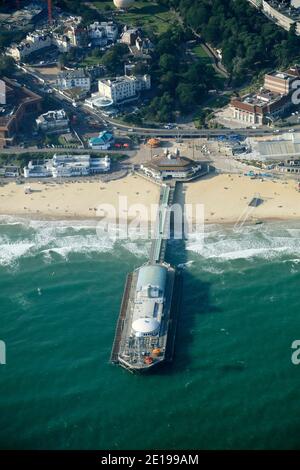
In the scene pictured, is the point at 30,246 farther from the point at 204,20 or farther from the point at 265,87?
the point at 204,20

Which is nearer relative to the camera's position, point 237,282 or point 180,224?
point 237,282

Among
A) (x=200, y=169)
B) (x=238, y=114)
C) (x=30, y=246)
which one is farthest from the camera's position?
(x=238, y=114)

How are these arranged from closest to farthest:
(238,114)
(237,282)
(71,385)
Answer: (71,385), (237,282), (238,114)

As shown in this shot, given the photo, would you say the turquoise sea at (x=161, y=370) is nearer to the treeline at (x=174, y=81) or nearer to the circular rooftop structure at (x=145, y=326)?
the circular rooftop structure at (x=145, y=326)

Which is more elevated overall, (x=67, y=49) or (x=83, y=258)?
(x=67, y=49)

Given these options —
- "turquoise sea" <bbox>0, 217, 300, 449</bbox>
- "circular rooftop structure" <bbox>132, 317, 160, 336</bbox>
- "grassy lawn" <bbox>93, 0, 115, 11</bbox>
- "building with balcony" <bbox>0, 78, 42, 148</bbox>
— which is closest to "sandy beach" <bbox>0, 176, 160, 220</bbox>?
"turquoise sea" <bbox>0, 217, 300, 449</bbox>

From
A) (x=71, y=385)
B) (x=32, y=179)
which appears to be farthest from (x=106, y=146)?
(x=71, y=385)
